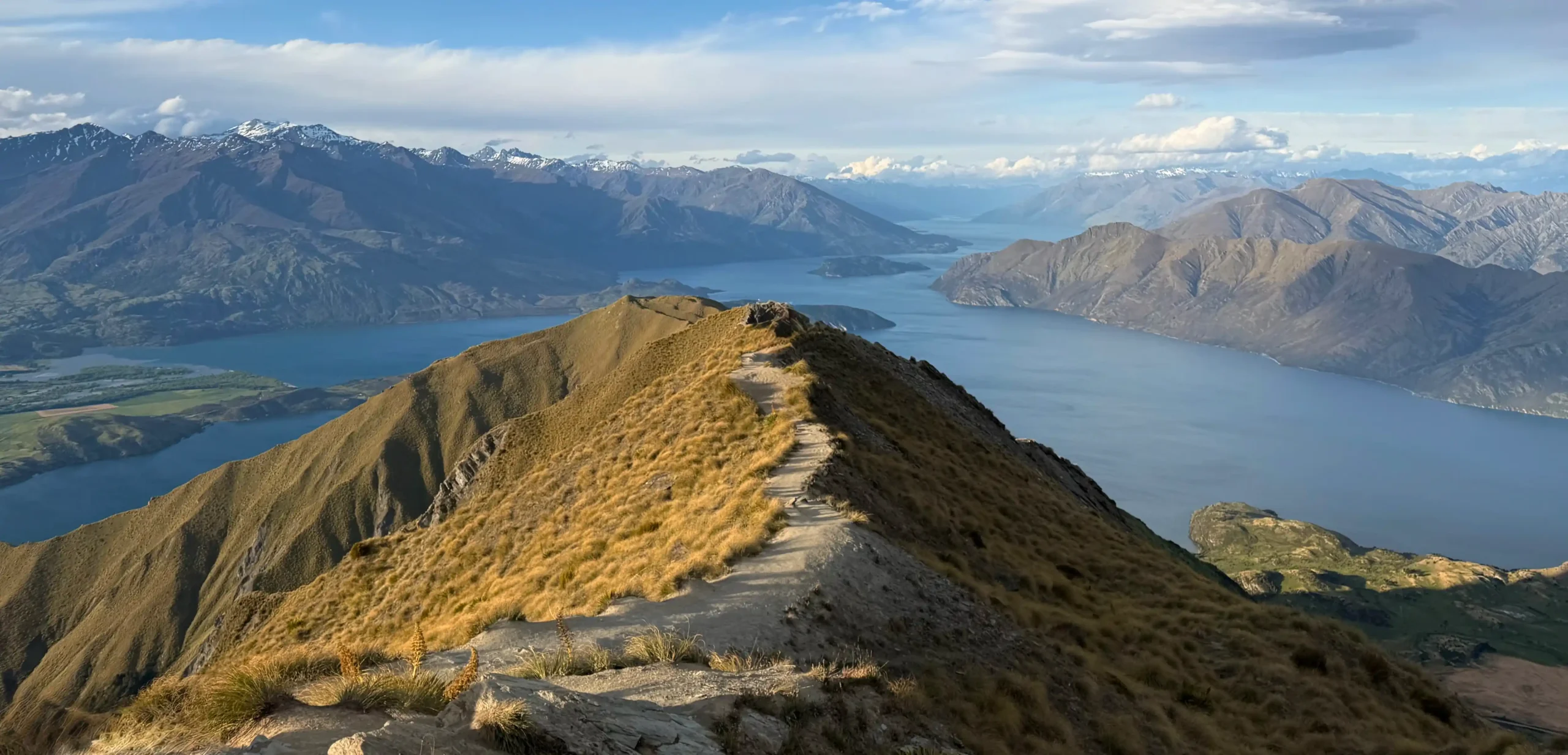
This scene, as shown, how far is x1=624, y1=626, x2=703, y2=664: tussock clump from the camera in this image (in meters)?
14.3

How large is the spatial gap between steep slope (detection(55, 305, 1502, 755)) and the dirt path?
0.28ft

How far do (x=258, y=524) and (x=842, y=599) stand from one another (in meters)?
113

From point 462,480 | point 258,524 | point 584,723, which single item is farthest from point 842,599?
point 258,524

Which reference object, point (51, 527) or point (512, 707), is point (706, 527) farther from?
point (51, 527)

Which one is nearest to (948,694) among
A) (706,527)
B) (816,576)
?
(816,576)

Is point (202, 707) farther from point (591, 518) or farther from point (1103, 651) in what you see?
point (591, 518)

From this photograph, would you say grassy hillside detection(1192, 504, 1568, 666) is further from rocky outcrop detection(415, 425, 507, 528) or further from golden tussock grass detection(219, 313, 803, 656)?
rocky outcrop detection(415, 425, 507, 528)

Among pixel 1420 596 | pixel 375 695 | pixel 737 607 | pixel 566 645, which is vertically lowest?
pixel 1420 596

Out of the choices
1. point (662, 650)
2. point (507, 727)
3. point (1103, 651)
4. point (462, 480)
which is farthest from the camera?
point (462, 480)

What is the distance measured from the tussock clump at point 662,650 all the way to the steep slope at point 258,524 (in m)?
94.3

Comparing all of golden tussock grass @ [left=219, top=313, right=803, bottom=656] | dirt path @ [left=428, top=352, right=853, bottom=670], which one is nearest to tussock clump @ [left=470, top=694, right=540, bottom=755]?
dirt path @ [left=428, top=352, right=853, bottom=670]

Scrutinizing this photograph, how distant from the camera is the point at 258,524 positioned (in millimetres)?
108062

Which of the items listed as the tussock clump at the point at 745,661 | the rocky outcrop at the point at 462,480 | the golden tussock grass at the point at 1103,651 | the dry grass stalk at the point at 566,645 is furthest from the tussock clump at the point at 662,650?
the rocky outcrop at the point at 462,480

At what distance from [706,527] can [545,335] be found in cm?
10508
